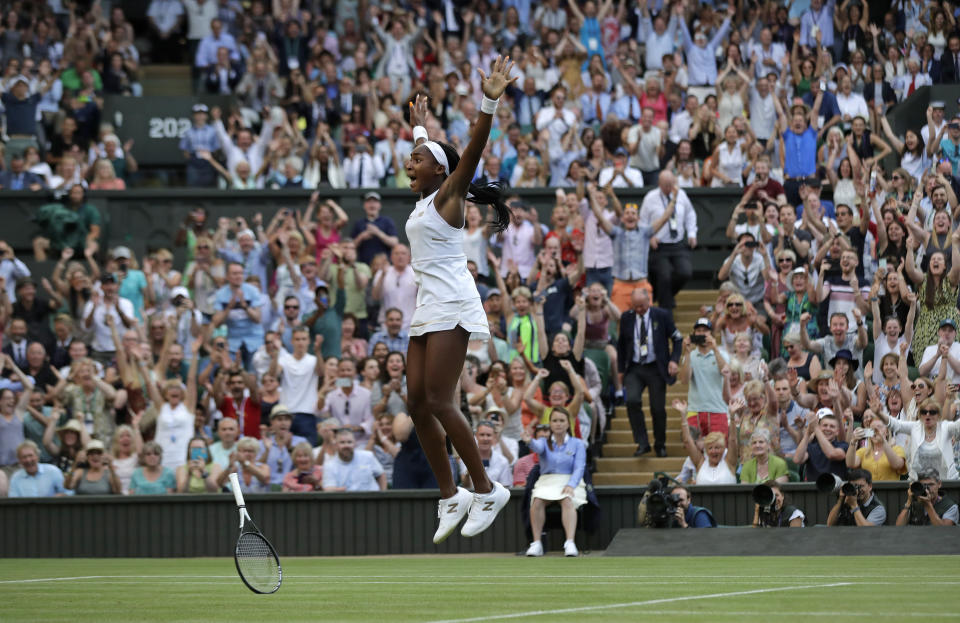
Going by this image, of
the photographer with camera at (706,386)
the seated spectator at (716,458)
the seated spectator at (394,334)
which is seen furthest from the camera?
the seated spectator at (394,334)

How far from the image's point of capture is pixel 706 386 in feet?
51.2

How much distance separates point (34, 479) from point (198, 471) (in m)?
1.74

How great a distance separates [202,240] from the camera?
18703 millimetres

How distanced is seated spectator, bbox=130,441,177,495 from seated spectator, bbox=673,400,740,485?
538 centimetres

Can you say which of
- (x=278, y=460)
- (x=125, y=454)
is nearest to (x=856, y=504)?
(x=278, y=460)

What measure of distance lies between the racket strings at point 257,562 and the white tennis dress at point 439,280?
1381mm

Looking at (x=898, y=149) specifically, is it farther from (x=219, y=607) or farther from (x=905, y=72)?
(x=219, y=607)

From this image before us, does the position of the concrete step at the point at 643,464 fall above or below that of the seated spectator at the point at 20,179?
below

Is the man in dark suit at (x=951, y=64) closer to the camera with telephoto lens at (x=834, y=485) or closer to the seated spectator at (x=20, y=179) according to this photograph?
the camera with telephoto lens at (x=834, y=485)

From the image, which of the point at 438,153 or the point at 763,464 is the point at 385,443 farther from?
the point at 438,153

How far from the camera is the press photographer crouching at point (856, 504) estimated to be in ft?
42.3

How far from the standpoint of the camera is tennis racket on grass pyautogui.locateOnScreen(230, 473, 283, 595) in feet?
24.4

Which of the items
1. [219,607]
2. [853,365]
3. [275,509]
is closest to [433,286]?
[219,607]

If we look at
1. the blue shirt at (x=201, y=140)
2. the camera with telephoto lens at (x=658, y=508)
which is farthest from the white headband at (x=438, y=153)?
the blue shirt at (x=201, y=140)
